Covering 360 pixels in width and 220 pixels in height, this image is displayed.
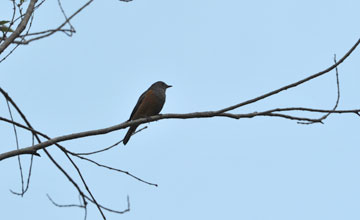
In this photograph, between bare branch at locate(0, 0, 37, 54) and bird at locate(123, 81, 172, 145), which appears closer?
bare branch at locate(0, 0, 37, 54)

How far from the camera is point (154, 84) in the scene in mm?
8812

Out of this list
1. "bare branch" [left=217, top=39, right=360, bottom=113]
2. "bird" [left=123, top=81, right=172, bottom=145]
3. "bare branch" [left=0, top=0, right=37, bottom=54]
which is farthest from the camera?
"bird" [left=123, top=81, right=172, bottom=145]

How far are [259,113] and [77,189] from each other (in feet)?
4.51

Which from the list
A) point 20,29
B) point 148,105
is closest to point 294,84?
point 20,29

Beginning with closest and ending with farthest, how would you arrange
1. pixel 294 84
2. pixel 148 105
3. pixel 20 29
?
pixel 20 29 → pixel 294 84 → pixel 148 105

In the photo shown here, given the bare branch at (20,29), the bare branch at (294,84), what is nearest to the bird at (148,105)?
the bare branch at (294,84)

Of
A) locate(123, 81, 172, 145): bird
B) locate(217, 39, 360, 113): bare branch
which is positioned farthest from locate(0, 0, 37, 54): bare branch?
locate(123, 81, 172, 145): bird

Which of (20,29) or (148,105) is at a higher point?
(148,105)

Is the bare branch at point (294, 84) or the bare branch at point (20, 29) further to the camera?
the bare branch at point (294, 84)

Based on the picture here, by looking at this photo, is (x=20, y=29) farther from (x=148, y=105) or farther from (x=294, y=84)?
(x=148, y=105)

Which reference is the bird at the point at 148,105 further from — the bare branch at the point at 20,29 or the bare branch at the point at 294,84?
the bare branch at the point at 20,29

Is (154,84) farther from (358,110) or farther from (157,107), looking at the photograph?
(358,110)

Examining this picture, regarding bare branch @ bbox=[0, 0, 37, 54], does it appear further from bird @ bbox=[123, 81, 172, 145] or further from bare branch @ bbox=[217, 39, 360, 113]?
bird @ bbox=[123, 81, 172, 145]

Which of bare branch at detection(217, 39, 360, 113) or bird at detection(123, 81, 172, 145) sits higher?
bird at detection(123, 81, 172, 145)
